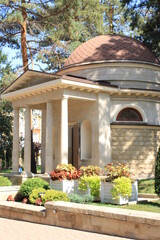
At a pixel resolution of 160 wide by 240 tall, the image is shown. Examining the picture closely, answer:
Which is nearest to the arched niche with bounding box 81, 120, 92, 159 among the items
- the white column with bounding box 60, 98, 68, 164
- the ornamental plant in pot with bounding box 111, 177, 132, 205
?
the white column with bounding box 60, 98, 68, 164

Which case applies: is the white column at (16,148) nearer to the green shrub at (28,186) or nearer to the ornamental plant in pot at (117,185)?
the green shrub at (28,186)

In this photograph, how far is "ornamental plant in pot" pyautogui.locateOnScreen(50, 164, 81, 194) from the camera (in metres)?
13.2

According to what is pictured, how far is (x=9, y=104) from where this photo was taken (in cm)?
3244

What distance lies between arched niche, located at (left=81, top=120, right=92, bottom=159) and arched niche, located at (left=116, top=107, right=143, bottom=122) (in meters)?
1.95

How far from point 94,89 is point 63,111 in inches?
94.2

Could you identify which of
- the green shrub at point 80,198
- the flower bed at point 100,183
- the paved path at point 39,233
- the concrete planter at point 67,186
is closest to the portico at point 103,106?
the flower bed at point 100,183

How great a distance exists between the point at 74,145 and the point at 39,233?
12.1 m

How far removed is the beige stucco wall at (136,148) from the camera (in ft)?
65.3

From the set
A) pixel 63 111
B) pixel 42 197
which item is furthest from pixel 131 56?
pixel 42 197

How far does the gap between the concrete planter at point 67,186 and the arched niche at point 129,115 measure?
307 inches

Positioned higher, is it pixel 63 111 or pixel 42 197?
pixel 63 111

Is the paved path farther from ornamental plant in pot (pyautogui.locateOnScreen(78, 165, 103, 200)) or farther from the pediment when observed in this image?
the pediment

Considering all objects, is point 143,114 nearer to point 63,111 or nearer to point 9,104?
point 63,111

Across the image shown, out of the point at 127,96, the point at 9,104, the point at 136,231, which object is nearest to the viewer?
the point at 136,231
